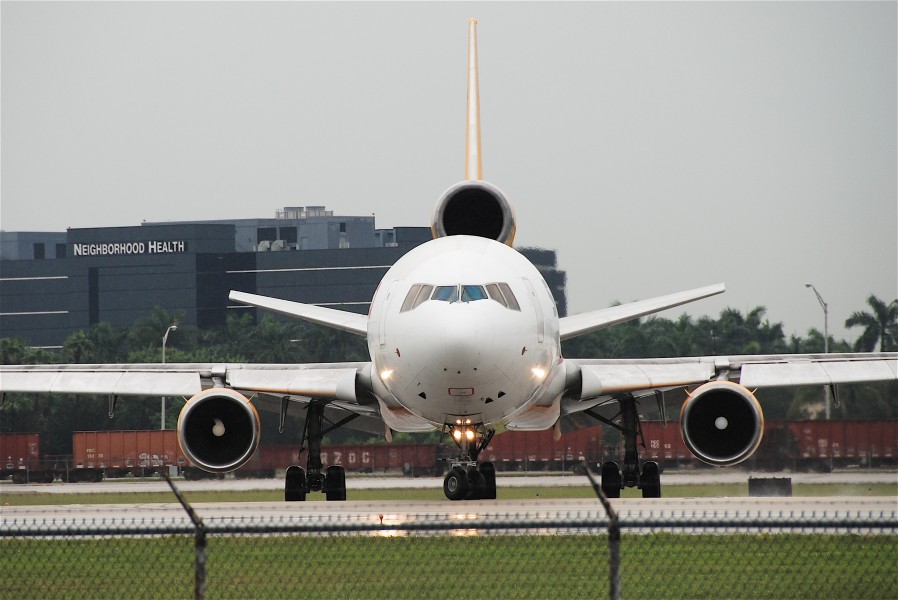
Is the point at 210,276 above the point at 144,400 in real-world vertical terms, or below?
above

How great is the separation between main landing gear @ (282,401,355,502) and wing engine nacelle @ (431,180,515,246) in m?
4.29

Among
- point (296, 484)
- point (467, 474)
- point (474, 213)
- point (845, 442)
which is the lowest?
point (845, 442)

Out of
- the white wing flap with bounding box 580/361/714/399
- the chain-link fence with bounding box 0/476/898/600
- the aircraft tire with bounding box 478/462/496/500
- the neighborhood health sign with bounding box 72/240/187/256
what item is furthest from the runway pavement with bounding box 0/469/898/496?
the neighborhood health sign with bounding box 72/240/187/256

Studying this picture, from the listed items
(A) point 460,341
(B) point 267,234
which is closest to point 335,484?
(A) point 460,341

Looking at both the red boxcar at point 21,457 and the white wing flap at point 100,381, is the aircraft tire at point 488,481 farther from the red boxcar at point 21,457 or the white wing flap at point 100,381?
the red boxcar at point 21,457

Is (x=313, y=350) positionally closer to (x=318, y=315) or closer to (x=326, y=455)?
(x=326, y=455)

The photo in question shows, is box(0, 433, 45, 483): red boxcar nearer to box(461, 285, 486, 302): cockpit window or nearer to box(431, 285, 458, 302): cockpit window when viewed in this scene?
box(431, 285, 458, 302): cockpit window

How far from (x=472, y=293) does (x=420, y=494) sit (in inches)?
339

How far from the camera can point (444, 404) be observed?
22.2 meters

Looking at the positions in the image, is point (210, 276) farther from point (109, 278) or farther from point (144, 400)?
point (144, 400)

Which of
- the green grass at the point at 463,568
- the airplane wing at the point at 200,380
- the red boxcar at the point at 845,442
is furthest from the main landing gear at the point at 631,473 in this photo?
the red boxcar at the point at 845,442

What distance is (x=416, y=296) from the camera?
72.5 feet

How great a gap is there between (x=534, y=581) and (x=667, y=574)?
1626 mm

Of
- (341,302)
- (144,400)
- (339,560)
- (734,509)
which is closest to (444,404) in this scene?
(734,509)
